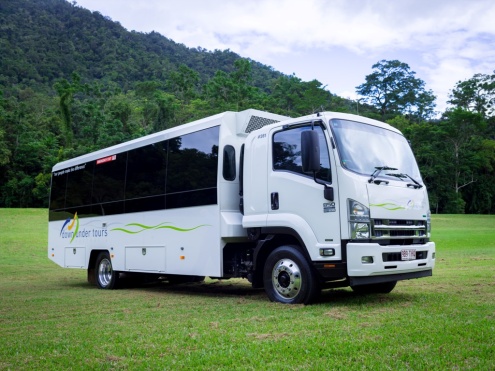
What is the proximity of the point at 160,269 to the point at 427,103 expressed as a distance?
87661 mm

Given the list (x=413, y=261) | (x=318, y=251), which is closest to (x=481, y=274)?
(x=413, y=261)

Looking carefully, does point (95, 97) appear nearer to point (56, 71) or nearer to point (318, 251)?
point (56, 71)

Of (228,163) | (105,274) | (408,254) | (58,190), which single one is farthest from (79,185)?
(408,254)

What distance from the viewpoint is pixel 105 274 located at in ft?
44.4

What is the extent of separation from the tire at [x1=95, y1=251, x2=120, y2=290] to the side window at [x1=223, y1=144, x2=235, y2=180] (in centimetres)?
487

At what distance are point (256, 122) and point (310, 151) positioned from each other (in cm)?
252

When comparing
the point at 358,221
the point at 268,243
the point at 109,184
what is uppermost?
the point at 109,184

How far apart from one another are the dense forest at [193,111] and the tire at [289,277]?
58187 millimetres

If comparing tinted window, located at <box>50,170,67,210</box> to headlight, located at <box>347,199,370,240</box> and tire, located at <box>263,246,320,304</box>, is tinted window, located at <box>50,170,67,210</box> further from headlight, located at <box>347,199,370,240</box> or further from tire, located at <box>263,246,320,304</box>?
headlight, located at <box>347,199,370,240</box>

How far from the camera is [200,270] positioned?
10.2m

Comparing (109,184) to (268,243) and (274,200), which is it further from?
(274,200)

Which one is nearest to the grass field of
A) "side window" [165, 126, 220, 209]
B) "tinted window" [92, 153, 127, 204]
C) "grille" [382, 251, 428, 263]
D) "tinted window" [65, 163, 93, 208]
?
"grille" [382, 251, 428, 263]

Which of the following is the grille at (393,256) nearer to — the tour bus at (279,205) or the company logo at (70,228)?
the tour bus at (279,205)

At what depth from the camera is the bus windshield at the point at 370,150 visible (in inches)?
324
